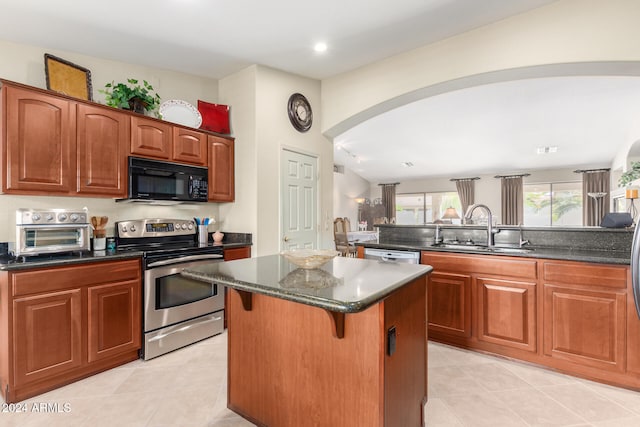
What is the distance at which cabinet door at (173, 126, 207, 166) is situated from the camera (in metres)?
3.09

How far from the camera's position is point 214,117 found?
3.53m

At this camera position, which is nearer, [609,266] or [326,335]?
[326,335]

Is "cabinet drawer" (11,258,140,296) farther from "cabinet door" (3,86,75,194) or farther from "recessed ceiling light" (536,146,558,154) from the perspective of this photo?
"recessed ceiling light" (536,146,558,154)

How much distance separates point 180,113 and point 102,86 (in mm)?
696

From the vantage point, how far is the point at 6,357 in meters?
1.96

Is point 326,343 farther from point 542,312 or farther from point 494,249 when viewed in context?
point 494,249

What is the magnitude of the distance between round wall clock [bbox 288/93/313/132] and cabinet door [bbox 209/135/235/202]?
765mm

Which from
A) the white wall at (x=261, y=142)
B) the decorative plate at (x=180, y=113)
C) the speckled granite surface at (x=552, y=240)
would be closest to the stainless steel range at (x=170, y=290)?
the white wall at (x=261, y=142)

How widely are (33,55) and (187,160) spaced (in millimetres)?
1418

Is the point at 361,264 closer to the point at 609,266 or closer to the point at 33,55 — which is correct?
the point at 609,266

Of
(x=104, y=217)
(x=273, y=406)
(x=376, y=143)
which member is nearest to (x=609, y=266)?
(x=273, y=406)

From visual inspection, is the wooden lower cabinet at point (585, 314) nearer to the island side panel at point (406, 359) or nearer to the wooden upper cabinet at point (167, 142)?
the island side panel at point (406, 359)

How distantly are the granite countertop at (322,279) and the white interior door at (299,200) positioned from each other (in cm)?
173

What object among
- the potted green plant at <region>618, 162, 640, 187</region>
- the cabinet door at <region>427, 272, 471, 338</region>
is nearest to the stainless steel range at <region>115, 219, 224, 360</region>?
the cabinet door at <region>427, 272, 471, 338</region>
